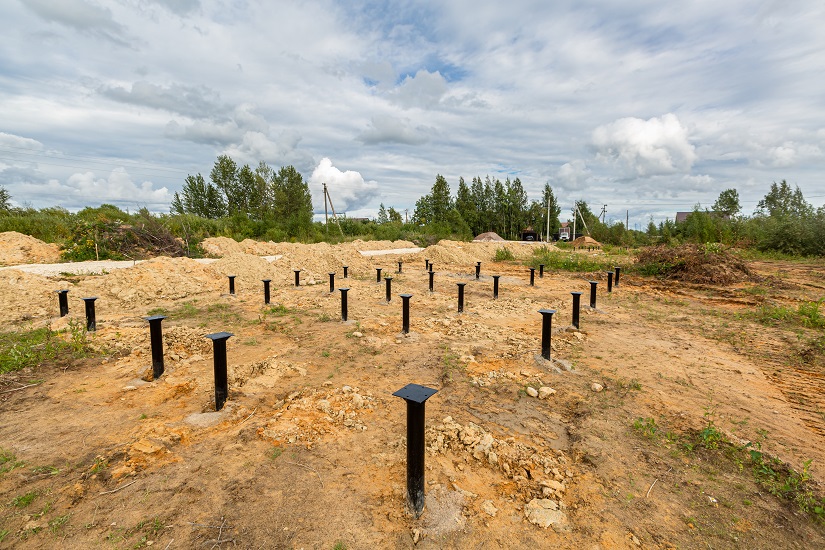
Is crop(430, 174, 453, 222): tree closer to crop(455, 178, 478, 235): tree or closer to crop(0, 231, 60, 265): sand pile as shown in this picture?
crop(455, 178, 478, 235): tree

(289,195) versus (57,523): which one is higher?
(289,195)

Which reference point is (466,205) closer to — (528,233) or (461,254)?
(528,233)

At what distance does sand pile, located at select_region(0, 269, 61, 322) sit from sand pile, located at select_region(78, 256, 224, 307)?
2.08ft

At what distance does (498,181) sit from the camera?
5597cm

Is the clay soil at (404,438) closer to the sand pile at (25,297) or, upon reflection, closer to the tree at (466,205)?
the sand pile at (25,297)

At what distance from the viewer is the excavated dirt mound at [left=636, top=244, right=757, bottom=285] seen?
39.6 feet

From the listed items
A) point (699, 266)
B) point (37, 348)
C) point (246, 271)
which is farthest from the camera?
point (699, 266)

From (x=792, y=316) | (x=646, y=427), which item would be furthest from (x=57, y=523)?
(x=792, y=316)

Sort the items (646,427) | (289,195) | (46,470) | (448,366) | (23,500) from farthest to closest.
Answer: (289,195)
(448,366)
(646,427)
(46,470)
(23,500)

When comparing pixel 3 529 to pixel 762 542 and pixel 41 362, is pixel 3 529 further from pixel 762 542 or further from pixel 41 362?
pixel 762 542

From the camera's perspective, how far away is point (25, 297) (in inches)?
316

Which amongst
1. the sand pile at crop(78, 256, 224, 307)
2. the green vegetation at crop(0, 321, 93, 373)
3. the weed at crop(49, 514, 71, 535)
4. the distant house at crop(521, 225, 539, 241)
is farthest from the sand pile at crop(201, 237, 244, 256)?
the distant house at crop(521, 225, 539, 241)

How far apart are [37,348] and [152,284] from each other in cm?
459

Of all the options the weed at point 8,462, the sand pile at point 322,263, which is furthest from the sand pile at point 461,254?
the weed at point 8,462
